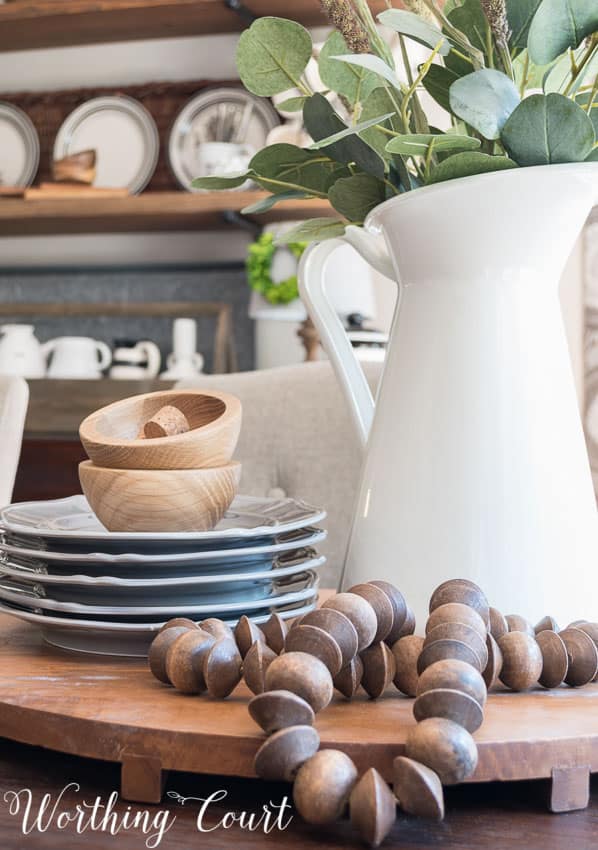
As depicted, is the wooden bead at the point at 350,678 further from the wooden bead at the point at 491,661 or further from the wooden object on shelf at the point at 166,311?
the wooden object on shelf at the point at 166,311

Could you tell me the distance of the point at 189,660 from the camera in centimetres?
40

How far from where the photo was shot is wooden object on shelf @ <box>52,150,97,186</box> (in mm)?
2531

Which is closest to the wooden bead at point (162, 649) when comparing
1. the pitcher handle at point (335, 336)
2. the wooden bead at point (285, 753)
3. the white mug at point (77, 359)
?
the wooden bead at point (285, 753)

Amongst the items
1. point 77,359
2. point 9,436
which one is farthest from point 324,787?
point 77,359

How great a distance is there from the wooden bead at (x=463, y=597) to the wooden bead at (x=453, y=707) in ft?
0.25

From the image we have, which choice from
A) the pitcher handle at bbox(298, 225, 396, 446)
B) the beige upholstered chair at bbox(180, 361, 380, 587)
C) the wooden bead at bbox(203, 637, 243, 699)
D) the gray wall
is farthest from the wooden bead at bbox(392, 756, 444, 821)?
the gray wall

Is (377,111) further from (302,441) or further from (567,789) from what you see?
(302,441)

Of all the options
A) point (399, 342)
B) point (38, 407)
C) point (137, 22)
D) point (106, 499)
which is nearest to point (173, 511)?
point (106, 499)

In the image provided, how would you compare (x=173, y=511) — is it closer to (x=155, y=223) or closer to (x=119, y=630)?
(x=119, y=630)

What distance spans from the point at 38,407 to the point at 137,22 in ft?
3.57

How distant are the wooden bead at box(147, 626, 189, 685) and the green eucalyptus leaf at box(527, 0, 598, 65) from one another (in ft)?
1.09

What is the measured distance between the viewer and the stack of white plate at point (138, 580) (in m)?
0.47

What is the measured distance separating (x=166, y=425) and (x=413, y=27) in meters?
0.25

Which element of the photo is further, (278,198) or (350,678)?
(278,198)
